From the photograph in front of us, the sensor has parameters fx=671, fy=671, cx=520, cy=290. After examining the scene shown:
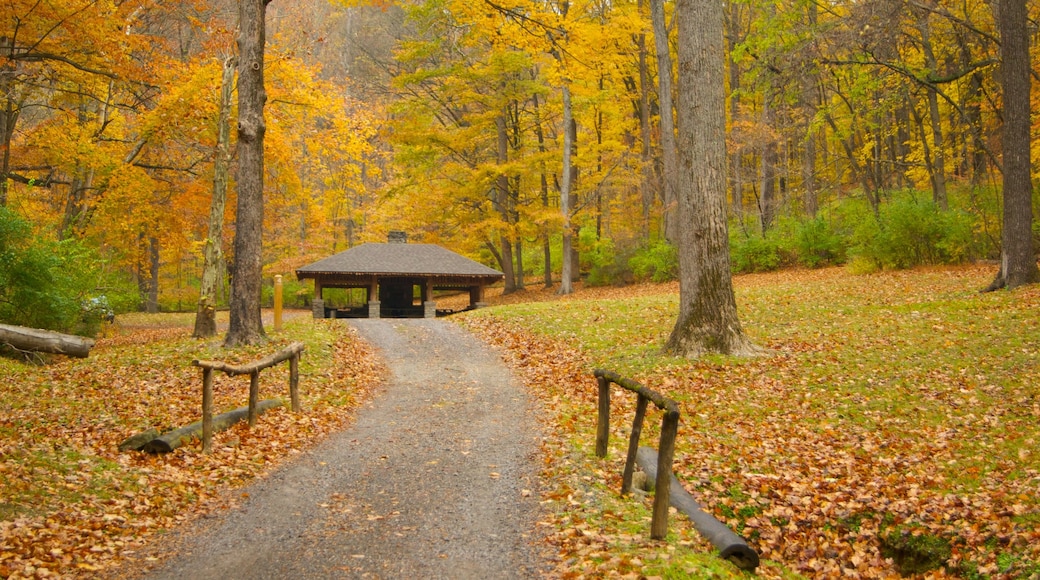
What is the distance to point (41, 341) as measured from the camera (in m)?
10.5

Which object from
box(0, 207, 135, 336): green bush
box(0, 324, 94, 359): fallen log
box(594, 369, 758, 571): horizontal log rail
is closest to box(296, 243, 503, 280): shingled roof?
box(0, 207, 135, 336): green bush

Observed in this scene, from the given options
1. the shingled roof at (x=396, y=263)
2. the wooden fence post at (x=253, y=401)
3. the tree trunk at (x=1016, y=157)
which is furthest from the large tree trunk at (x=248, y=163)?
the tree trunk at (x=1016, y=157)

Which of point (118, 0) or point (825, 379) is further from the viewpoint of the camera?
point (118, 0)

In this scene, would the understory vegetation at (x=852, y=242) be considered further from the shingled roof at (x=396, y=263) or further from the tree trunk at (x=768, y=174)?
the shingled roof at (x=396, y=263)

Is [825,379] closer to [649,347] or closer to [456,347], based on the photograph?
[649,347]

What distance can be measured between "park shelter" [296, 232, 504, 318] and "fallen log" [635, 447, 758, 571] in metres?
18.5

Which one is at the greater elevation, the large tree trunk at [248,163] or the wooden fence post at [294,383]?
the large tree trunk at [248,163]

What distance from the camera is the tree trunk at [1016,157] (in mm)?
13523

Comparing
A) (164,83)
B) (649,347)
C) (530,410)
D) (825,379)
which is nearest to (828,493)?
(825,379)

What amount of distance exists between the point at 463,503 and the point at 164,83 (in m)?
14.7

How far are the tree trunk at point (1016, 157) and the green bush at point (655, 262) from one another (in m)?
12.5

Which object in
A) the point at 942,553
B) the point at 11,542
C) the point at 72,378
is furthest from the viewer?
the point at 72,378

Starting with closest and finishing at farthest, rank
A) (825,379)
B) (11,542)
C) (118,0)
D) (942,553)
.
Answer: (11,542) → (942,553) → (825,379) → (118,0)

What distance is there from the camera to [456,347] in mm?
15258
